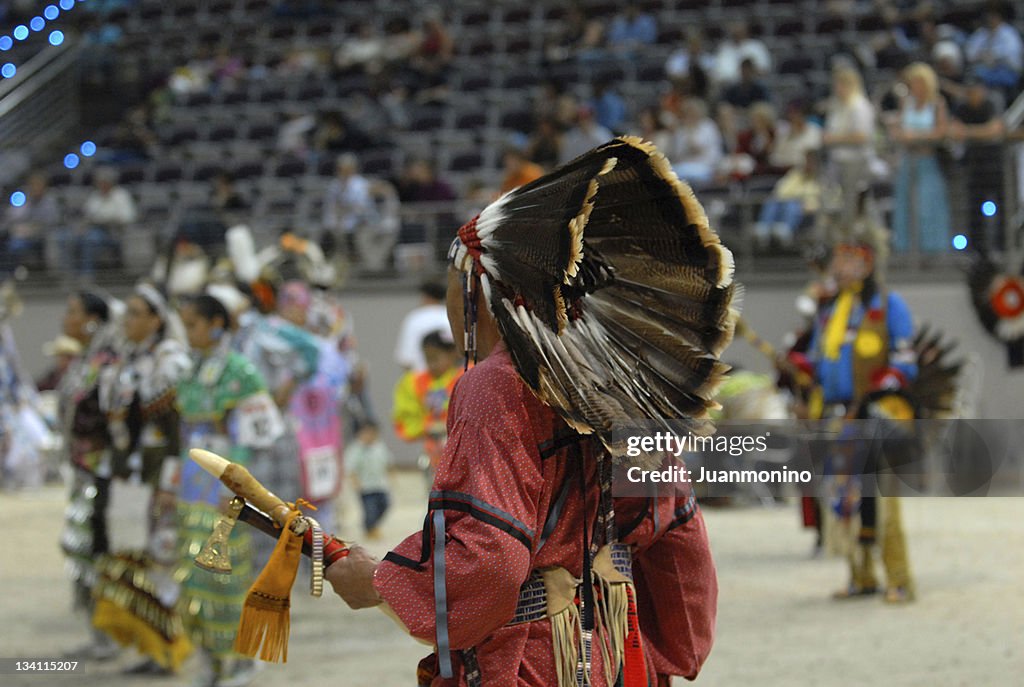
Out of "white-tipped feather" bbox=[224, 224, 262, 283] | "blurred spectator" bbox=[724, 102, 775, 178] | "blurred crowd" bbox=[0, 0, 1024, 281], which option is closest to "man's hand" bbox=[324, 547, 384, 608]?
"white-tipped feather" bbox=[224, 224, 262, 283]

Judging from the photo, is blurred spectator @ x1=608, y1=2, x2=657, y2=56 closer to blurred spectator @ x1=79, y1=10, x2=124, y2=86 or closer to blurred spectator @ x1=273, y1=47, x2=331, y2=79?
blurred spectator @ x1=273, y1=47, x2=331, y2=79

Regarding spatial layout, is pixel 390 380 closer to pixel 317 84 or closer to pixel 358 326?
pixel 358 326

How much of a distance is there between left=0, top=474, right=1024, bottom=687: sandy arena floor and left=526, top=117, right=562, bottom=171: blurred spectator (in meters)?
4.03

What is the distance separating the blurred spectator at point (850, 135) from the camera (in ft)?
36.3

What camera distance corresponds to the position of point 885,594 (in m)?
6.80

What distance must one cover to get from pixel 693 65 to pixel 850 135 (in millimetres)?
2650

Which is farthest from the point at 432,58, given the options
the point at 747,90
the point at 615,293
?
the point at 615,293

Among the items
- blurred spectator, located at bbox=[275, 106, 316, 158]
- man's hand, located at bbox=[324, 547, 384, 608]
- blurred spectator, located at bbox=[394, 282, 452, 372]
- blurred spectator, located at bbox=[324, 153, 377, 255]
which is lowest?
man's hand, located at bbox=[324, 547, 384, 608]

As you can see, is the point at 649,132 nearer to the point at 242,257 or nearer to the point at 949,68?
the point at 949,68

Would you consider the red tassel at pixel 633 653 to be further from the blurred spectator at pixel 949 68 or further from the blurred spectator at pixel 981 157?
the blurred spectator at pixel 949 68

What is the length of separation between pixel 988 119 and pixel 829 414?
15.8 feet

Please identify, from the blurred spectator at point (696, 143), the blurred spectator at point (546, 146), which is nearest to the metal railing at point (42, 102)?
the blurred spectator at point (546, 146)

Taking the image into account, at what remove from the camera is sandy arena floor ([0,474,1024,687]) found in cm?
549

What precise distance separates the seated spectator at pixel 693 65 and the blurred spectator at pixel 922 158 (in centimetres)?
250
